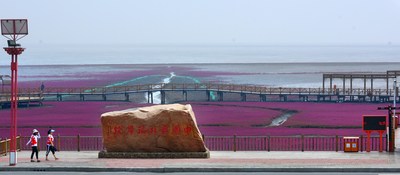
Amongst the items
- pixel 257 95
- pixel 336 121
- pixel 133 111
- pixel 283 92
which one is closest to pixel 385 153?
pixel 133 111

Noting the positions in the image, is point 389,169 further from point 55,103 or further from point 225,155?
point 55,103

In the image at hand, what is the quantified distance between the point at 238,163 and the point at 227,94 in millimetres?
73584

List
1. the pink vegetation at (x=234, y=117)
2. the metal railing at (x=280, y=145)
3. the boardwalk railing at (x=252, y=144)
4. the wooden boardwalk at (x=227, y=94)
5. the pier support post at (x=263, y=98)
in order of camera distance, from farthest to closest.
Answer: the pier support post at (x=263, y=98), the wooden boardwalk at (x=227, y=94), the pink vegetation at (x=234, y=117), the boardwalk railing at (x=252, y=144), the metal railing at (x=280, y=145)

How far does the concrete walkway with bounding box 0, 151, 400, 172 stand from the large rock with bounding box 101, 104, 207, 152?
1.07 metres

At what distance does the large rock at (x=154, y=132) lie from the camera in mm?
33250

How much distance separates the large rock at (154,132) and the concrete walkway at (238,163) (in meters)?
1.07

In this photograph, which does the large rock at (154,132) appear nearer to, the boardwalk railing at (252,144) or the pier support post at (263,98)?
the boardwalk railing at (252,144)

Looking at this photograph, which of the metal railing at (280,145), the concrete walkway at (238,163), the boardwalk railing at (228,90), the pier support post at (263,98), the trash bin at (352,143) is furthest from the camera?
the pier support post at (263,98)

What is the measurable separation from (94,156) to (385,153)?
1198 cm

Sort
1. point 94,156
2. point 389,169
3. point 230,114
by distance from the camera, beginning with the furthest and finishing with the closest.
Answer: point 230,114 → point 94,156 → point 389,169

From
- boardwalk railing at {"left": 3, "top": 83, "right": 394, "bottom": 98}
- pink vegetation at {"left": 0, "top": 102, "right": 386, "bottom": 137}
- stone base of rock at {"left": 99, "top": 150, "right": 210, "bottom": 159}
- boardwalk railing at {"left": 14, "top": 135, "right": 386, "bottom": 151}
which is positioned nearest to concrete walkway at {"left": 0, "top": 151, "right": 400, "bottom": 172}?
stone base of rock at {"left": 99, "top": 150, "right": 210, "bottom": 159}

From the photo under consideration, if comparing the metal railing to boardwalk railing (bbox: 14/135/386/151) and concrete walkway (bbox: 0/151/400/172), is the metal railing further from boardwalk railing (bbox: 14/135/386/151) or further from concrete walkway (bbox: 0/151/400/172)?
concrete walkway (bbox: 0/151/400/172)

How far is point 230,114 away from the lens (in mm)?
75062

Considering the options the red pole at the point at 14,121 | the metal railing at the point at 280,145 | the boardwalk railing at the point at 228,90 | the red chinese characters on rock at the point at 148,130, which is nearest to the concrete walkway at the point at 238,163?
the red pole at the point at 14,121
